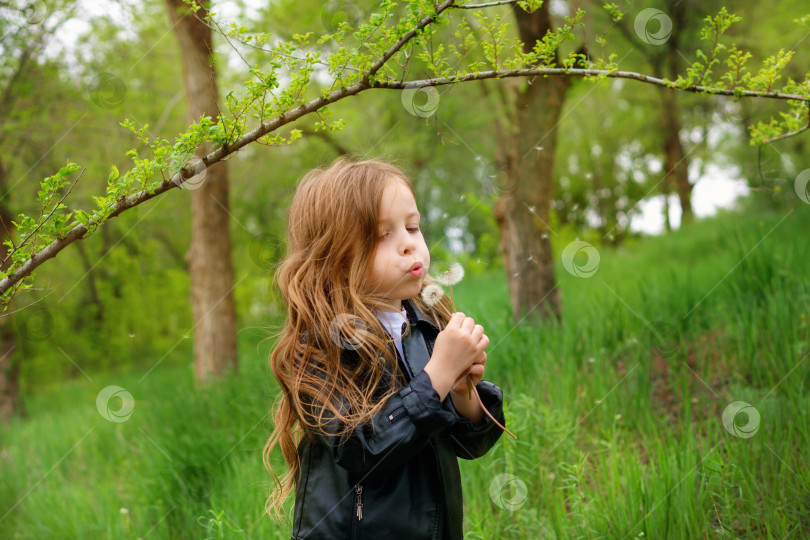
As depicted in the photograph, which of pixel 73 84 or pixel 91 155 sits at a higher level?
pixel 73 84

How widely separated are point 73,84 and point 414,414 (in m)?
8.25

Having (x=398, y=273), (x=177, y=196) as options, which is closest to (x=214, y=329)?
(x=398, y=273)

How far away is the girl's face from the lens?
1.63m

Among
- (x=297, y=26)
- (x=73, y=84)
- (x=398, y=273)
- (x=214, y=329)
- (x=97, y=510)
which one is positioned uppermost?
(x=297, y=26)

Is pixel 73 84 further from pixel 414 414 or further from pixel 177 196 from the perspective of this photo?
pixel 414 414

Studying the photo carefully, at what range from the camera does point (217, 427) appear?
3.98 meters

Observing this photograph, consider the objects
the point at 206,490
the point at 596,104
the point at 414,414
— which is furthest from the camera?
the point at 596,104

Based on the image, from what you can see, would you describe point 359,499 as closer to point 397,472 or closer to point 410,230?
point 397,472

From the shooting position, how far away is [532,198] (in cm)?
426

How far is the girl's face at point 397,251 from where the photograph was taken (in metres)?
1.63
